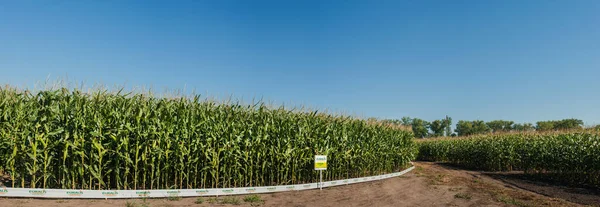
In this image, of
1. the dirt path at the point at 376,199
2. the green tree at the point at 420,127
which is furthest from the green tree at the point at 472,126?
the dirt path at the point at 376,199

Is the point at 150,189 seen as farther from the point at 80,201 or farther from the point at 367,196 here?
the point at 367,196

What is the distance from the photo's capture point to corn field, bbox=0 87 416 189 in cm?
893

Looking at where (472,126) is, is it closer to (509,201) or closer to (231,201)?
(509,201)

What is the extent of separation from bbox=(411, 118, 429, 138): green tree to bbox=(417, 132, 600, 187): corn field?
10848 cm

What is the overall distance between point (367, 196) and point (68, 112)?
8809mm

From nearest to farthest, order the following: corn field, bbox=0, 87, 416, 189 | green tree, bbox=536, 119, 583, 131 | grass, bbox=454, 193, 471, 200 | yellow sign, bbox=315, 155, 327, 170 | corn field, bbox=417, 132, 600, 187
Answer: corn field, bbox=0, 87, 416, 189
grass, bbox=454, 193, 471, 200
yellow sign, bbox=315, 155, 327, 170
corn field, bbox=417, 132, 600, 187
green tree, bbox=536, 119, 583, 131

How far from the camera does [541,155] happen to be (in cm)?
1998

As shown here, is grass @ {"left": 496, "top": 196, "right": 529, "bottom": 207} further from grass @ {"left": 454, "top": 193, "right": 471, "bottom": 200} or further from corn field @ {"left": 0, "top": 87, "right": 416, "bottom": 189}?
corn field @ {"left": 0, "top": 87, "right": 416, "bottom": 189}

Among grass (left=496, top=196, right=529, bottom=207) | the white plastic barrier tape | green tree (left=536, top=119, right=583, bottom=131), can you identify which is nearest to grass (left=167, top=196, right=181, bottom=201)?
the white plastic barrier tape

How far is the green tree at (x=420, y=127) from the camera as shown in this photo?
136750 millimetres

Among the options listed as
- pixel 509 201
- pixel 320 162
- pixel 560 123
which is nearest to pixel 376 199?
pixel 320 162

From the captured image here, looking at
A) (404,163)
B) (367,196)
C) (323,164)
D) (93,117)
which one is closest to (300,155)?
(323,164)

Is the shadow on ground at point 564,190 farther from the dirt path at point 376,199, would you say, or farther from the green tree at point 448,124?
the green tree at point 448,124

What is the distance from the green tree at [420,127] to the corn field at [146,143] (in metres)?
131
